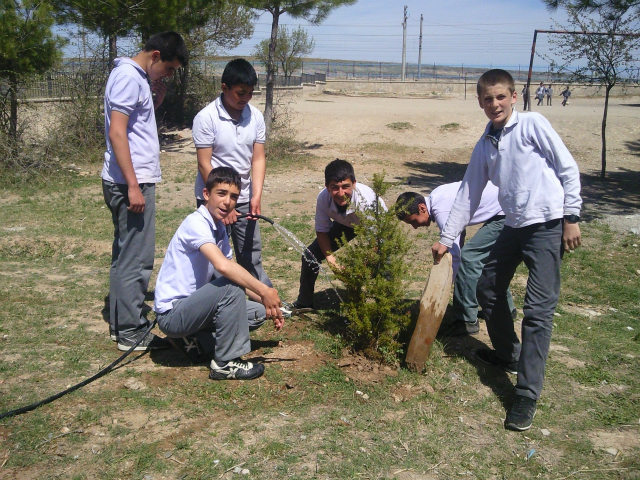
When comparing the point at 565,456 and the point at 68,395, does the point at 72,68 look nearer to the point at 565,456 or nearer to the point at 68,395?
the point at 68,395

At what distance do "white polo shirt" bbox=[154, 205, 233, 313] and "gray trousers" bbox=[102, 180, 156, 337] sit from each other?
407mm

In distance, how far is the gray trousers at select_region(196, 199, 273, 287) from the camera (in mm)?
4336

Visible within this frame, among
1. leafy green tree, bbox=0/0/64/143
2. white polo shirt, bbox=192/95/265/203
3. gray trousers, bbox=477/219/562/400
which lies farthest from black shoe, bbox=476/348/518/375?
leafy green tree, bbox=0/0/64/143

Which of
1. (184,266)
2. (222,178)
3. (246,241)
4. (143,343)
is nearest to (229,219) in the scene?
(222,178)

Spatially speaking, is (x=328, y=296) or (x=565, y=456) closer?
(x=565, y=456)

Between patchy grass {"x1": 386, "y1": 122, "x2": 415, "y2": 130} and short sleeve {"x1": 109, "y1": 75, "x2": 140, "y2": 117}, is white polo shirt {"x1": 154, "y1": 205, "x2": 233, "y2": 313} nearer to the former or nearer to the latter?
short sleeve {"x1": 109, "y1": 75, "x2": 140, "y2": 117}

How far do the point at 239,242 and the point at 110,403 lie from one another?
152 cm

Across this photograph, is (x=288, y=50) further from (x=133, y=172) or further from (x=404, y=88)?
→ (x=133, y=172)

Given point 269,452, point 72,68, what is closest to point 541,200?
point 269,452

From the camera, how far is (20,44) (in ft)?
36.3

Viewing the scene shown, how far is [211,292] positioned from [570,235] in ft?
6.65

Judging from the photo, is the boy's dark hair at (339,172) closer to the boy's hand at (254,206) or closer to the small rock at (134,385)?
the boy's hand at (254,206)

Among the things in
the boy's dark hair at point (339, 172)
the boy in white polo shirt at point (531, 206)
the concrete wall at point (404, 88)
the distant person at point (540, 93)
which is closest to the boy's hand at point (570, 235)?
the boy in white polo shirt at point (531, 206)

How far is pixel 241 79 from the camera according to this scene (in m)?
3.91
